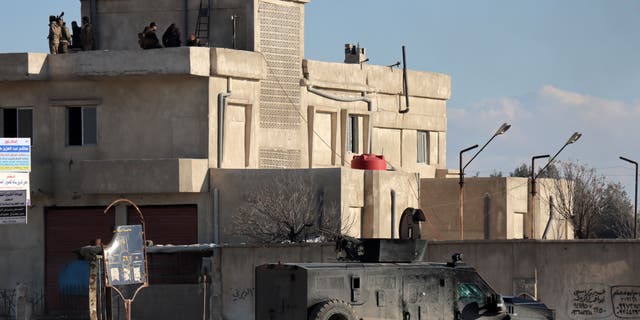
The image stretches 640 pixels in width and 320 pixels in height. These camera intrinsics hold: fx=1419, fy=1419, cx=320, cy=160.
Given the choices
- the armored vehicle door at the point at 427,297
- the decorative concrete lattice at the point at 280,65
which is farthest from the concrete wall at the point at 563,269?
the decorative concrete lattice at the point at 280,65

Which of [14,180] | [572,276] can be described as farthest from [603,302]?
[14,180]

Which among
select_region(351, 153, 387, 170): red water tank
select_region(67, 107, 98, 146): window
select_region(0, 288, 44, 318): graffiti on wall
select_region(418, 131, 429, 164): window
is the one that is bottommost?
select_region(0, 288, 44, 318): graffiti on wall

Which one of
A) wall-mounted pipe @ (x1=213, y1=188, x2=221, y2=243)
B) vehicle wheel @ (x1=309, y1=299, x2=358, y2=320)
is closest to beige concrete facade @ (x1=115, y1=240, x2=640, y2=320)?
wall-mounted pipe @ (x1=213, y1=188, x2=221, y2=243)

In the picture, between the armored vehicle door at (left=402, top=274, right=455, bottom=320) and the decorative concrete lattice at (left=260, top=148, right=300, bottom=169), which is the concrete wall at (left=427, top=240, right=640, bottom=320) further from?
the decorative concrete lattice at (left=260, top=148, right=300, bottom=169)

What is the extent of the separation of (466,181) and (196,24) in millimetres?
10402

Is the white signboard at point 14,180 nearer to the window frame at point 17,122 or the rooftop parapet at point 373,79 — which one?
the window frame at point 17,122

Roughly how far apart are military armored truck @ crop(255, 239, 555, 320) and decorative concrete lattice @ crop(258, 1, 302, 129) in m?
20.6

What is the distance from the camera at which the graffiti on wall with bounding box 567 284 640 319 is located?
3291cm

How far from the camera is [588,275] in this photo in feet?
109

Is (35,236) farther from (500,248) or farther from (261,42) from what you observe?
(500,248)

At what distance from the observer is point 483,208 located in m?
47.3

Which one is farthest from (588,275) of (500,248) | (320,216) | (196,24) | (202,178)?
(196,24)

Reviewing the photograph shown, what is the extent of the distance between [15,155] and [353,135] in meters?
15.0

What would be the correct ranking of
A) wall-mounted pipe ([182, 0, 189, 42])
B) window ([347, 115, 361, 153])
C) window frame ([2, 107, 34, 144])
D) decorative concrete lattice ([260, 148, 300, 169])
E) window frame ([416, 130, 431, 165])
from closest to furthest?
window frame ([2, 107, 34, 144]), decorative concrete lattice ([260, 148, 300, 169]), wall-mounted pipe ([182, 0, 189, 42]), window ([347, 115, 361, 153]), window frame ([416, 130, 431, 165])
